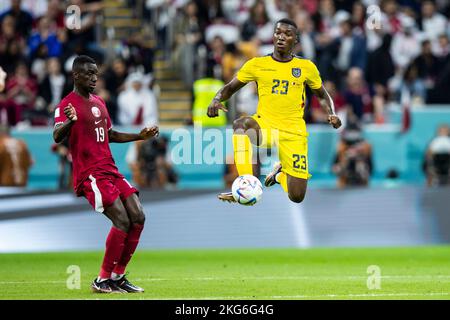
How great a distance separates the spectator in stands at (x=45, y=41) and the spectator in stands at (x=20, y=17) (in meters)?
0.27

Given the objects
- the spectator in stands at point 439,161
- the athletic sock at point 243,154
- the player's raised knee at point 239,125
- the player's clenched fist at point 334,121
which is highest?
the player's clenched fist at point 334,121

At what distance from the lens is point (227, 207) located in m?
20.8

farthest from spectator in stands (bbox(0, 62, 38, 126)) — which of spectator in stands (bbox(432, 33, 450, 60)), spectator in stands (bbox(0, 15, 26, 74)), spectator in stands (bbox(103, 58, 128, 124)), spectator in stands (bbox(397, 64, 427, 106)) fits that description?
spectator in stands (bbox(432, 33, 450, 60))

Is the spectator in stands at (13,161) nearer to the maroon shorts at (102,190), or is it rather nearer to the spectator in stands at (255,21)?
the spectator in stands at (255,21)

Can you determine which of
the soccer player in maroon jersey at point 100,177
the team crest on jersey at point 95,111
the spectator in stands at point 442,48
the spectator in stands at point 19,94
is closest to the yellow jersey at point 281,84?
the soccer player in maroon jersey at point 100,177

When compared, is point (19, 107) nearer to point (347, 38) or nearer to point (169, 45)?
point (169, 45)

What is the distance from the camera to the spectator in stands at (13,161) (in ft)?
71.2

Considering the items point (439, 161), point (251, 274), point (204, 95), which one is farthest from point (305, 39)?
point (251, 274)

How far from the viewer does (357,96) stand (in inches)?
948

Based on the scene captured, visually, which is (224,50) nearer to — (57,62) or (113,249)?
(57,62)

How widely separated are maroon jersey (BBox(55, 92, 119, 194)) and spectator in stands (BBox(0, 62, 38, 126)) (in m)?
10.2

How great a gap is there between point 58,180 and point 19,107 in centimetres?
195

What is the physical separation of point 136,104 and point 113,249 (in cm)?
1080
